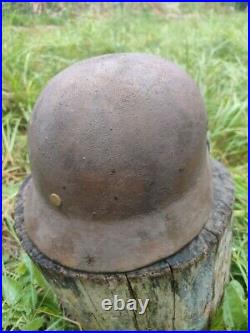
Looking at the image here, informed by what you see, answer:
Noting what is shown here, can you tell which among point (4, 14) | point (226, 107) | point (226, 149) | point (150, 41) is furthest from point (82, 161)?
point (150, 41)

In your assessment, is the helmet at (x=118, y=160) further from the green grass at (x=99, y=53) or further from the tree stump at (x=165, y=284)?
the green grass at (x=99, y=53)

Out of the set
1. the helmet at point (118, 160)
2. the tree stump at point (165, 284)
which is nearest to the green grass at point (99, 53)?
the tree stump at point (165, 284)

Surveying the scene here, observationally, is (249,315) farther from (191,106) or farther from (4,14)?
(4,14)

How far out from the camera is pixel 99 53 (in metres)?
5.15

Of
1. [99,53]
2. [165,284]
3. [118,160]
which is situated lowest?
[165,284]

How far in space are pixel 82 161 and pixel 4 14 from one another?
14.2 ft

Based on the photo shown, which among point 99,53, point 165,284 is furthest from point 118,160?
point 99,53

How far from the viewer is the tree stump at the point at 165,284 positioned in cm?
155

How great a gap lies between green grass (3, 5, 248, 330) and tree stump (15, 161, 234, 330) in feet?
0.66

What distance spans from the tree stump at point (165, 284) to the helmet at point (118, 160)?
57mm

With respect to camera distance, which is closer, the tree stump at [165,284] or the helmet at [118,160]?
the helmet at [118,160]

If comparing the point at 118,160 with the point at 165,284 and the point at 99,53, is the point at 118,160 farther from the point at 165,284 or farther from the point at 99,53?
the point at 99,53

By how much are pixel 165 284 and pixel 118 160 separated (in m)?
0.66

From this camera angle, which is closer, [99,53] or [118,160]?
[118,160]
